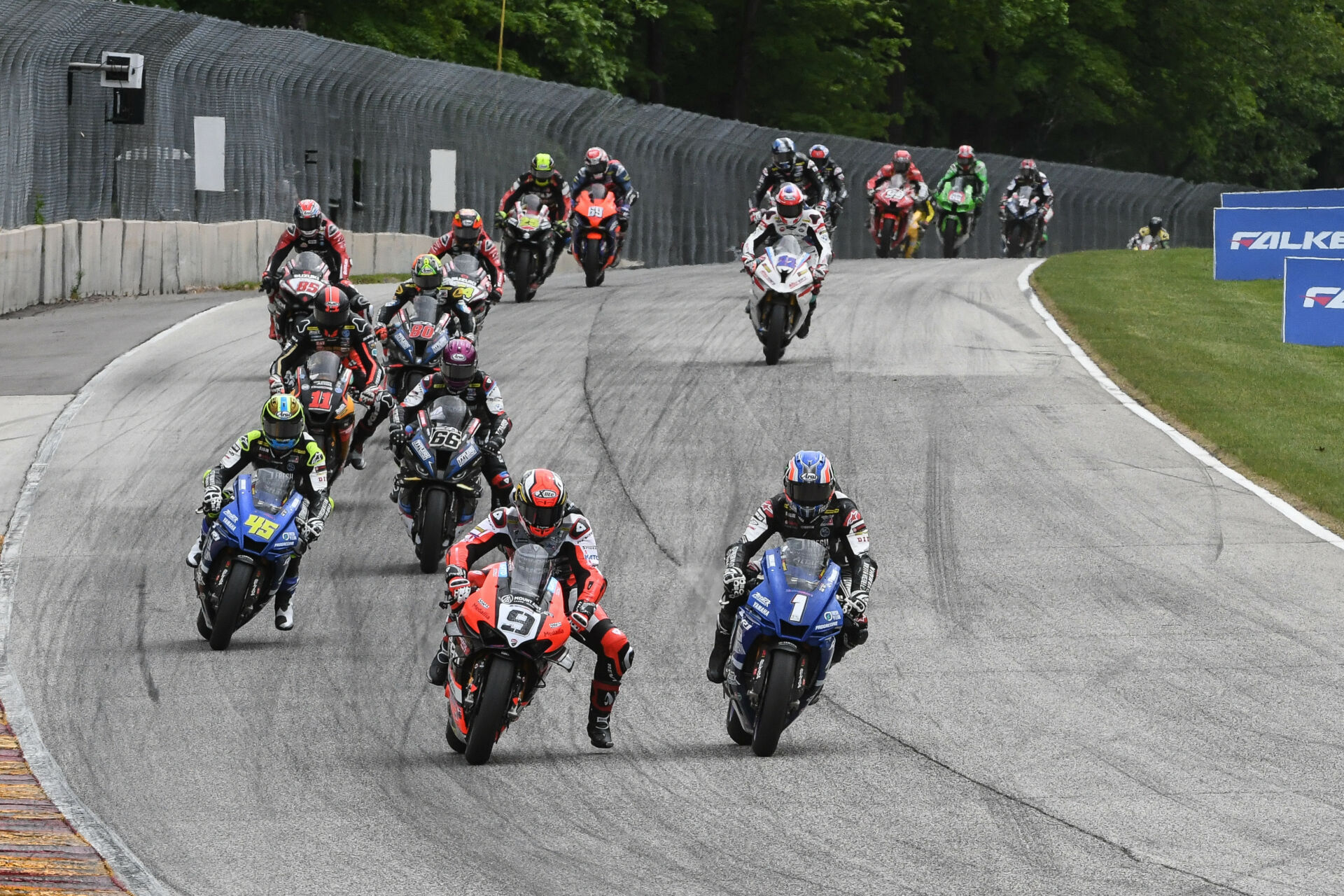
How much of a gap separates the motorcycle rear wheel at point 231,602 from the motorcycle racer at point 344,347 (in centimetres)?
449

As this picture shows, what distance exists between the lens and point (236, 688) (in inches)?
436

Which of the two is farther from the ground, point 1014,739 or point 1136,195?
point 1136,195

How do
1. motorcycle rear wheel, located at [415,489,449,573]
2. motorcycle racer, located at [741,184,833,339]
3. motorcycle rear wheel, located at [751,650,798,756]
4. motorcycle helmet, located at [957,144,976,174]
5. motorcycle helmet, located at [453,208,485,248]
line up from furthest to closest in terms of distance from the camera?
motorcycle helmet, located at [957,144,976,174] → motorcycle racer, located at [741,184,833,339] → motorcycle helmet, located at [453,208,485,248] → motorcycle rear wheel, located at [415,489,449,573] → motorcycle rear wheel, located at [751,650,798,756]

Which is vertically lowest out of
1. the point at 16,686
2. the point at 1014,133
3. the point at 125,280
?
the point at 16,686

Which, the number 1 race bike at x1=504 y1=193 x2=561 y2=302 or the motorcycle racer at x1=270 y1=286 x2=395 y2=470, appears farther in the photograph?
the number 1 race bike at x1=504 y1=193 x2=561 y2=302

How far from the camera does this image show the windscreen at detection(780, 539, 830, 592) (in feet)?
32.8

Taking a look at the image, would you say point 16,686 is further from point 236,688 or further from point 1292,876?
point 1292,876

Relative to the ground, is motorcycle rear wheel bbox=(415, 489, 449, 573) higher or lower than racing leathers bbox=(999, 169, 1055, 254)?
lower

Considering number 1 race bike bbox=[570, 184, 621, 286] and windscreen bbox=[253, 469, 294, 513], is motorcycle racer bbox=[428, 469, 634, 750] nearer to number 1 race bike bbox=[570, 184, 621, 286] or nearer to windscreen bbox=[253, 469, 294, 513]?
windscreen bbox=[253, 469, 294, 513]

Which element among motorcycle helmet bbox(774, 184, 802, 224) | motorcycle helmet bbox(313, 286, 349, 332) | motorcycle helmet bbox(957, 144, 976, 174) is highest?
motorcycle helmet bbox(957, 144, 976, 174)

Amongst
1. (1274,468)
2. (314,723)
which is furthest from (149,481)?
(1274,468)

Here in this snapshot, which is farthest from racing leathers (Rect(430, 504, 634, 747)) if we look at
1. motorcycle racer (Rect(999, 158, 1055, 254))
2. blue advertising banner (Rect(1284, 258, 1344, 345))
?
motorcycle racer (Rect(999, 158, 1055, 254))

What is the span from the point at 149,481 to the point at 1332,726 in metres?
10.1

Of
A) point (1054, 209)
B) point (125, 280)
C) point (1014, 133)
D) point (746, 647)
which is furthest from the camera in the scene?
point (1014, 133)
